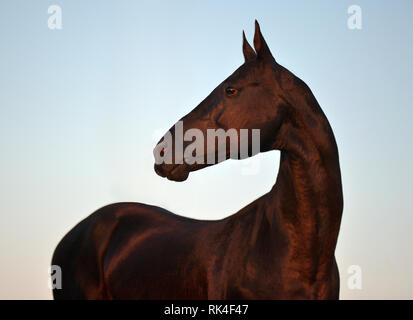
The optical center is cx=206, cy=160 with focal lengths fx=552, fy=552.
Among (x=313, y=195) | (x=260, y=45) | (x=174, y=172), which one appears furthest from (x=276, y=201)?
(x=260, y=45)

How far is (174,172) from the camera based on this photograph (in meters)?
3.49

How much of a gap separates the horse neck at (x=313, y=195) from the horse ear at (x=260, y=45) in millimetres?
427

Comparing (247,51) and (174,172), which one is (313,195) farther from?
(247,51)

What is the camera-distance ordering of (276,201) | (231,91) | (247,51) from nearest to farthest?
(231,91)
(276,201)
(247,51)

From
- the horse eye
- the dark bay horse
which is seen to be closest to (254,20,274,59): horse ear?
the dark bay horse

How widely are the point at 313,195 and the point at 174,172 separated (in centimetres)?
89

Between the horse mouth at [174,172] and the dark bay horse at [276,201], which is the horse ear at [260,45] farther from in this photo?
the horse mouth at [174,172]

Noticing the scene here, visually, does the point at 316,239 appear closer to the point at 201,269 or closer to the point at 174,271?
the point at 201,269

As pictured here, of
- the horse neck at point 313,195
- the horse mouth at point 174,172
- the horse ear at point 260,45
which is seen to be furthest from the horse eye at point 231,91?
the horse mouth at point 174,172

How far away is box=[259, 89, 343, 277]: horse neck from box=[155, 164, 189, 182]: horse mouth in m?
0.66

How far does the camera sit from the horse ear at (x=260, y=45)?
11.9 feet
